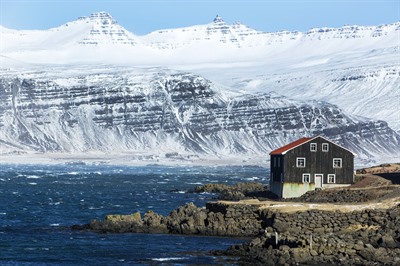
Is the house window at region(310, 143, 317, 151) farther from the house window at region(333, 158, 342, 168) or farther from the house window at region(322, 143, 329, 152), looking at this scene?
the house window at region(333, 158, 342, 168)

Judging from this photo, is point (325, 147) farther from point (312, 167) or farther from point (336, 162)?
point (312, 167)

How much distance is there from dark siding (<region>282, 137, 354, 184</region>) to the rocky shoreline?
13.5ft

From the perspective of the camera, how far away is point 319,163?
8250cm

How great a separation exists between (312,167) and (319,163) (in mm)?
572

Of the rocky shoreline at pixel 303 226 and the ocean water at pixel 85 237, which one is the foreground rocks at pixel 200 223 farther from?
the ocean water at pixel 85 237

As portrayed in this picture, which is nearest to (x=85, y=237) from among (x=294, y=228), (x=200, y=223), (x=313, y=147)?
(x=200, y=223)

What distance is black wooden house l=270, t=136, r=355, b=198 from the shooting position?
81938 millimetres

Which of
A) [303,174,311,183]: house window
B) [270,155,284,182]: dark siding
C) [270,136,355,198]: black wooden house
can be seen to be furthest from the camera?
[270,155,284,182]: dark siding

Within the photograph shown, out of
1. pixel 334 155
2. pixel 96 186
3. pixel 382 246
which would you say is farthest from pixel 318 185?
pixel 96 186

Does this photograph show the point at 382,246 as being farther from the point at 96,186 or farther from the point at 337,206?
the point at 96,186

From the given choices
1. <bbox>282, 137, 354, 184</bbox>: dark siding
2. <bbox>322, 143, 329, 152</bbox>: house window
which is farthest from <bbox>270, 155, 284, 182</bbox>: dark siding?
<bbox>322, 143, 329, 152</bbox>: house window

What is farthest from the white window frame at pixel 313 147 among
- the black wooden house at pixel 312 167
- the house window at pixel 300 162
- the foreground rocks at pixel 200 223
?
the foreground rocks at pixel 200 223

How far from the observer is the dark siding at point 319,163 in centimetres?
8212

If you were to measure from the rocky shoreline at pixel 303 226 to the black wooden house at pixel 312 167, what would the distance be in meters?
3.82
